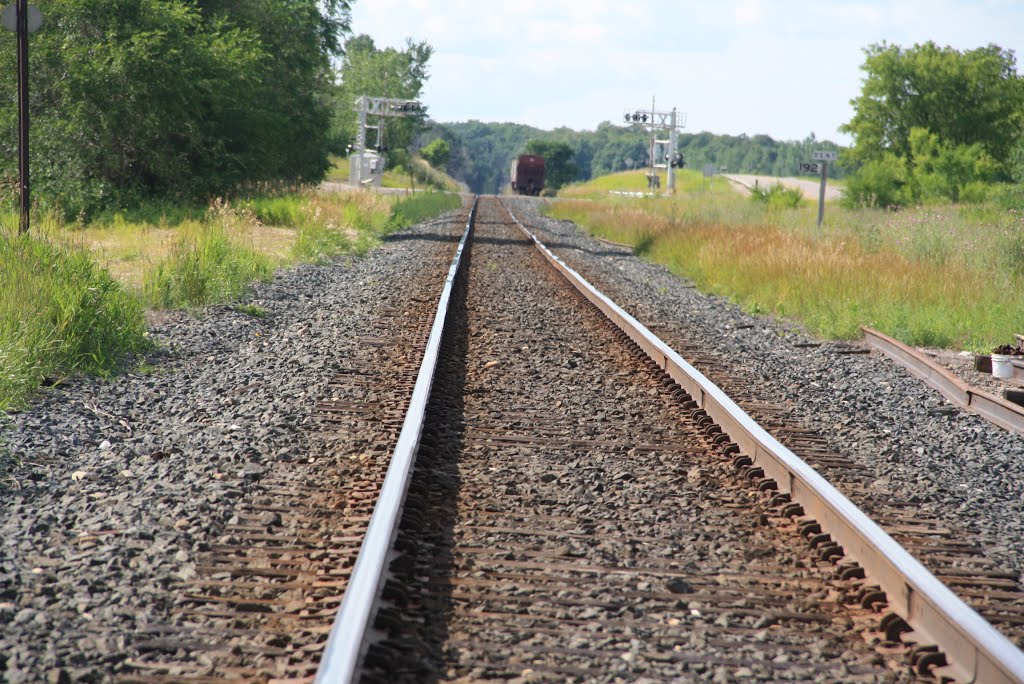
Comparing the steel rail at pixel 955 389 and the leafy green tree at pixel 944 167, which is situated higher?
the leafy green tree at pixel 944 167

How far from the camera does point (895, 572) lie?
323cm

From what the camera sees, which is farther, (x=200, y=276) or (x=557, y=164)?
(x=557, y=164)

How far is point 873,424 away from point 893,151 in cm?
5552

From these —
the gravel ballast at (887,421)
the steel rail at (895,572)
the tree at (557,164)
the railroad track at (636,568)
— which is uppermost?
the tree at (557,164)

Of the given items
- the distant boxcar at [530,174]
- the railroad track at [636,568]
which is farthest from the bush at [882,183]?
the railroad track at [636,568]

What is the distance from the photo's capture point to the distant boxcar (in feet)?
251

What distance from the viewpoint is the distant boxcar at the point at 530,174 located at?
76.4 m

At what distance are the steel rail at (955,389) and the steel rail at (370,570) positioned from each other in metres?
3.60

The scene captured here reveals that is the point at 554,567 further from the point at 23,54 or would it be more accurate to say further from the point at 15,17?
the point at 23,54

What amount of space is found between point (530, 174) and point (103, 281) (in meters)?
70.0

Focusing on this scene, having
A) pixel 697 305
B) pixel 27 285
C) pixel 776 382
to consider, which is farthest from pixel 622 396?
pixel 697 305

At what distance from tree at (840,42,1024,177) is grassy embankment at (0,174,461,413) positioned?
151ft

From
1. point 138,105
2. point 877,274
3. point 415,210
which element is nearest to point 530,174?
point 415,210

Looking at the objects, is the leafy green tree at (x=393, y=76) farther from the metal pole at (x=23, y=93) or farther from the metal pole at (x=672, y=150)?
the metal pole at (x=23, y=93)
